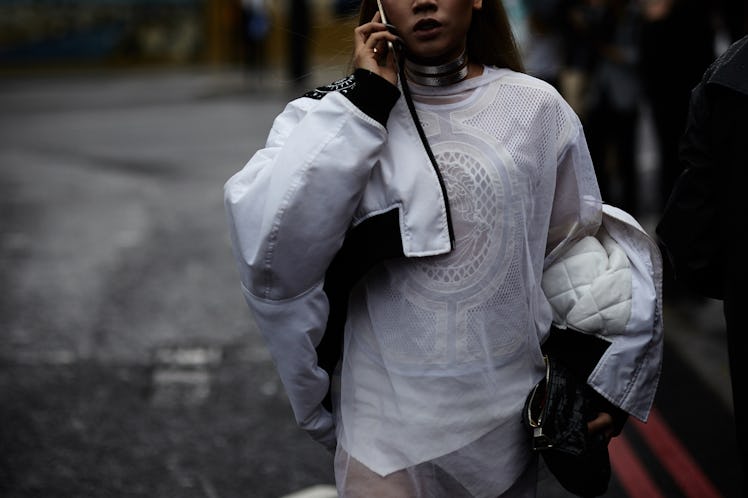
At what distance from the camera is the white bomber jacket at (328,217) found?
2354mm

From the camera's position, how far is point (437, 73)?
252 cm

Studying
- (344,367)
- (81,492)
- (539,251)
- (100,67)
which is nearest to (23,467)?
(81,492)

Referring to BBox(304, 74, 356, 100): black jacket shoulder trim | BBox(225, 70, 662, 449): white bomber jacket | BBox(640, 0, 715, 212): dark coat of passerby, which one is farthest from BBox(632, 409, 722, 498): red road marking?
BBox(640, 0, 715, 212): dark coat of passerby

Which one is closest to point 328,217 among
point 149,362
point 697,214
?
point 697,214

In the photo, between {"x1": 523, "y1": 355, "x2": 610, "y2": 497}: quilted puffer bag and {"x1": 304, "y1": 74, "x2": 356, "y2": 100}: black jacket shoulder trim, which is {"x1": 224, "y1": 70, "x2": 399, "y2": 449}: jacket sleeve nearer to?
{"x1": 304, "y1": 74, "x2": 356, "y2": 100}: black jacket shoulder trim

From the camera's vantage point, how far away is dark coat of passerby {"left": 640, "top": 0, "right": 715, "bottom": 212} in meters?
7.54

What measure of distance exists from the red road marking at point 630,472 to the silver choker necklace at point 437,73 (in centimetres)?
245

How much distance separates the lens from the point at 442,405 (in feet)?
8.07

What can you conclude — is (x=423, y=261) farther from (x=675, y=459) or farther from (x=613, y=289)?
(x=675, y=459)

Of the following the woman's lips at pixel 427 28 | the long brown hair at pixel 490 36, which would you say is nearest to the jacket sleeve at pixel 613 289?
the long brown hair at pixel 490 36

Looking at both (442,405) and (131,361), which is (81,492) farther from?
(442,405)

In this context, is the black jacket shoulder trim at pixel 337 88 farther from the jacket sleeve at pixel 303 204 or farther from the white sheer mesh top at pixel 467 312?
the white sheer mesh top at pixel 467 312

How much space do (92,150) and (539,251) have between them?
13.2 metres

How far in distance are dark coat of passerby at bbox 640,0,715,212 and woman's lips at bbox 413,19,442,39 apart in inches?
209
